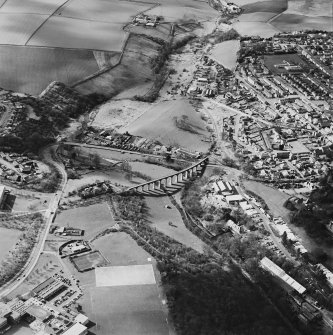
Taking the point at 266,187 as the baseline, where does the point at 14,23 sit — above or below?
above

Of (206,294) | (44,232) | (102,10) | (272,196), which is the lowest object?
(272,196)

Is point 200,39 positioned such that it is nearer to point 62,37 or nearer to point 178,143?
point 62,37

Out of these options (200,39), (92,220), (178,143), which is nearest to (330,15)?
(200,39)

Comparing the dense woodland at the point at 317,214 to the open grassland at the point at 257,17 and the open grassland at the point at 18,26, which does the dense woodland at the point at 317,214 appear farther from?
the open grassland at the point at 257,17

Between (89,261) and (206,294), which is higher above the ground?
(89,261)

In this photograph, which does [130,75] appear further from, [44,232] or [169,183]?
[44,232]

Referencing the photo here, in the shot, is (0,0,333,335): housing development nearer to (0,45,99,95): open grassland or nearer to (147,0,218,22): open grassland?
(0,45,99,95): open grassland

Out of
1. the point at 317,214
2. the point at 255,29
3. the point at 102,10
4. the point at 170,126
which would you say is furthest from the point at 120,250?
the point at 255,29
